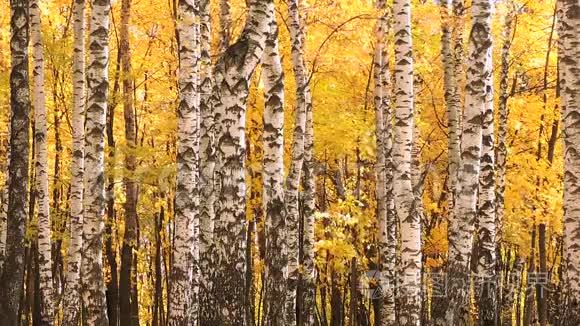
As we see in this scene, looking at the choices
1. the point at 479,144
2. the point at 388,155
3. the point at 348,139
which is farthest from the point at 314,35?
the point at 479,144

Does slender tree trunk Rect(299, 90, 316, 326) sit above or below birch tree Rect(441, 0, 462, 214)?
below

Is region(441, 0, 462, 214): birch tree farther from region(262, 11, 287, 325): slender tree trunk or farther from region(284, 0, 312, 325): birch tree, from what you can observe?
region(262, 11, 287, 325): slender tree trunk

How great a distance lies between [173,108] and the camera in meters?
18.3

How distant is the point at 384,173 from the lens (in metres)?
15.7

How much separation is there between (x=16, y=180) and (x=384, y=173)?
868 cm

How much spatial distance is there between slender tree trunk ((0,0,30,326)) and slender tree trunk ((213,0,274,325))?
3.47 meters

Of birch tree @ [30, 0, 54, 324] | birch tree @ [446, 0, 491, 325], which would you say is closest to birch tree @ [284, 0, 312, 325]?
birch tree @ [446, 0, 491, 325]

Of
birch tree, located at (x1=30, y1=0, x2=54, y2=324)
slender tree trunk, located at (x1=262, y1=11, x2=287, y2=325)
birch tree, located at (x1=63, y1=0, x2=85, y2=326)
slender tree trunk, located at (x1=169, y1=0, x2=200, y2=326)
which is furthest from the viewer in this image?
birch tree, located at (x1=30, y1=0, x2=54, y2=324)

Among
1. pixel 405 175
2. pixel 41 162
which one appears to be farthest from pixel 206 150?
pixel 405 175

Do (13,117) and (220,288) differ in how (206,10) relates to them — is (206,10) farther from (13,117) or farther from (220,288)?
(220,288)

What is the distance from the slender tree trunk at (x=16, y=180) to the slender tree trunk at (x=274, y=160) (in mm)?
3190

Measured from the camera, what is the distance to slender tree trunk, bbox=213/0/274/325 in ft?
22.0

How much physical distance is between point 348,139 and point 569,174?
29.5ft

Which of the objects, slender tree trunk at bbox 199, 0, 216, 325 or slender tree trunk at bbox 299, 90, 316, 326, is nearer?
slender tree trunk at bbox 199, 0, 216, 325
